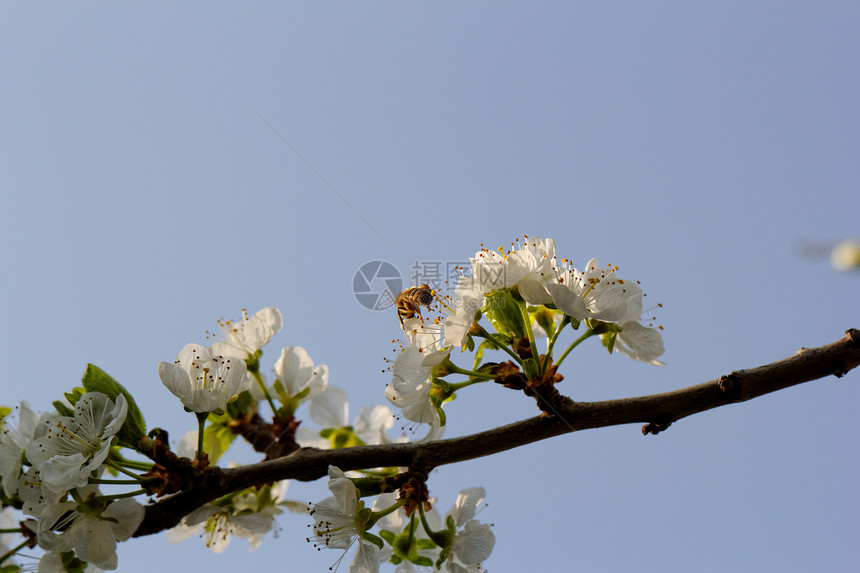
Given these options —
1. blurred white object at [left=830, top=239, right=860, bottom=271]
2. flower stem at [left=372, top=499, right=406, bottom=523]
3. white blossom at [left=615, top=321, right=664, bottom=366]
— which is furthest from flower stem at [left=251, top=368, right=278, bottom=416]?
blurred white object at [left=830, top=239, right=860, bottom=271]

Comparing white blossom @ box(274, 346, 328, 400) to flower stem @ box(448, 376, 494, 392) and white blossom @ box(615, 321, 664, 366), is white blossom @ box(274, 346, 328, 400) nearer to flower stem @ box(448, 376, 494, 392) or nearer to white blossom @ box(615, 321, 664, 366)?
flower stem @ box(448, 376, 494, 392)

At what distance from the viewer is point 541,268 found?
1916 millimetres

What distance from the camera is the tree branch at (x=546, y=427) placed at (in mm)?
1646

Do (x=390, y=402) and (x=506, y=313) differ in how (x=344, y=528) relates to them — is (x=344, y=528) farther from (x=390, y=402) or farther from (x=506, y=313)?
(x=506, y=313)

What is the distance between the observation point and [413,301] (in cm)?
242

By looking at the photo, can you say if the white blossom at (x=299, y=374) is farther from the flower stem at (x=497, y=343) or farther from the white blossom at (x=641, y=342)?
the white blossom at (x=641, y=342)

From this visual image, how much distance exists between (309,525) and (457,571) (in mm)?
511

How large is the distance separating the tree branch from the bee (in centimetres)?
58

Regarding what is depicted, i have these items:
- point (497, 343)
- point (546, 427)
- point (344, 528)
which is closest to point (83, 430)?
point (344, 528)

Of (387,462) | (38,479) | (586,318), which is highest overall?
(586,318)

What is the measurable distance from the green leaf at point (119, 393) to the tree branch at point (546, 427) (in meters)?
0.22

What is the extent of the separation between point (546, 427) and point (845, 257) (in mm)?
857

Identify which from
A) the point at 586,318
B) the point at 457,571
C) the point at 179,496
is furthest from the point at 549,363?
the point at 179,496

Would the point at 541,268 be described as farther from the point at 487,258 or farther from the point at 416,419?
the point at 416,419
